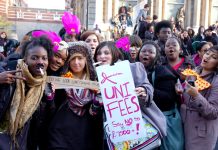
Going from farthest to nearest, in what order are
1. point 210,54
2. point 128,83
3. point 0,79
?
1. point 210,54
2. point 128,83
3. point 0,79

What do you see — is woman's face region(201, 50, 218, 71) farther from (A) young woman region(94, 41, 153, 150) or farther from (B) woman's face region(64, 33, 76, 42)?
(B) woman's face region(64, 33, 76, 42)

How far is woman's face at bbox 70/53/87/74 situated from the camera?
13.1 ft

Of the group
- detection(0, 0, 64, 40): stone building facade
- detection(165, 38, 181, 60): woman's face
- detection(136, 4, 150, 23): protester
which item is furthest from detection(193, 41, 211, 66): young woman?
detection(0, 0, 64, 40): stone building facade

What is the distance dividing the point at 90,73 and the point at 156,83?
30.1 inches

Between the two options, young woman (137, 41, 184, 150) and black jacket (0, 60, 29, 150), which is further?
young woman (137, 41, 184, 150)

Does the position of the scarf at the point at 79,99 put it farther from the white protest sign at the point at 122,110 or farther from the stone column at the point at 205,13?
the stone column at the point at 205,13

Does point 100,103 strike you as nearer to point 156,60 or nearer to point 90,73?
point 90,73

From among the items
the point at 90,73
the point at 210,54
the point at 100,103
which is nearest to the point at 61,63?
the point at 90,73

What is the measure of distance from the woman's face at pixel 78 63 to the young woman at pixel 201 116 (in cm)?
112

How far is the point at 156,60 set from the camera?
4473 millimetres

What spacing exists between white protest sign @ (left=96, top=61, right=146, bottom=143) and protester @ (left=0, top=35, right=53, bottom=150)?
2.05 ft

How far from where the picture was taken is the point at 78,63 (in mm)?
3980

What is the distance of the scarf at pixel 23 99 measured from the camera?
10.6ft

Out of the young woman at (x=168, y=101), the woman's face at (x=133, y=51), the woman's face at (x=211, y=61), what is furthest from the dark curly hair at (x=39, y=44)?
the woman's face at (x=133, y=51)
